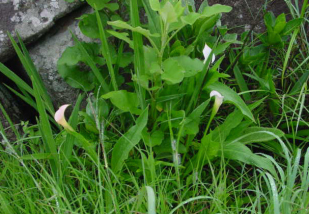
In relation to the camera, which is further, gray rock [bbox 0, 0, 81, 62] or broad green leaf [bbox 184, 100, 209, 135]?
gray rock [bbox 0, 0, 81, 62]

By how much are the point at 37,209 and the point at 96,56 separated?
0.69 meters

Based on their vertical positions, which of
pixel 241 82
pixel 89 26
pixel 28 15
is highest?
pixel 28 15

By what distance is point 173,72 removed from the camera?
1.29 m

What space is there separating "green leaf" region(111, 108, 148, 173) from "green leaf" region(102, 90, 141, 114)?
0.09m

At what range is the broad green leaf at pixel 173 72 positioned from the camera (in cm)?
127

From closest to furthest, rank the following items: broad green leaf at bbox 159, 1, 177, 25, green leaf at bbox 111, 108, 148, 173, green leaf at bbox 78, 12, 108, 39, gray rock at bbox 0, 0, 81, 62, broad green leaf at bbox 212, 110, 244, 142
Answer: broad green leaf at bbox 159, 1, 177, 25 < green leaf at bbox 111, 108, 148, 173 < broad green leaf at bbox 212, 110, 244, 142 < green leaf at bbox 78, 12, 108, 39 < gray rock at bbox 0, 0, 81, 62

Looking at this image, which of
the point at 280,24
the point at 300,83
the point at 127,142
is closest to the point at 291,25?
the point at 280,24

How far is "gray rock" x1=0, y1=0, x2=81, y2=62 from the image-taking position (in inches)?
A: 68.5

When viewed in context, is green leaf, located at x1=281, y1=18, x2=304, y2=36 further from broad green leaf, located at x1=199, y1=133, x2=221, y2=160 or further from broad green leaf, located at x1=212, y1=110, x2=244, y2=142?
broad green leaf, located at x1=199, y1=133, x2=221, y2=160

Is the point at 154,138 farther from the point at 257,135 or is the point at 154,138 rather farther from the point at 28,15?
the point at 28,15

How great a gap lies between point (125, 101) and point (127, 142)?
6.2 inches

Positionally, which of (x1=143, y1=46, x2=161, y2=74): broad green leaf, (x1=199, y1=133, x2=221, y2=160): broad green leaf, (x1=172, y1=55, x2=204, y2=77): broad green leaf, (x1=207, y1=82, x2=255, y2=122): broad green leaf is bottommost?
(x1=199, y1=133, x2=221, y2=160): broad green leaf

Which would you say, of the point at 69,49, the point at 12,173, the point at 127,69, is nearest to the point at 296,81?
the point at 127,69

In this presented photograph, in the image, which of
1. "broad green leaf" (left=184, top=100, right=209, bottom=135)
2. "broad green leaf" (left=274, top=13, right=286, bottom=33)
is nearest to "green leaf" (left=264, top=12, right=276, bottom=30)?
"broad green leaf" (left=274, top=13, right=286, bottom=33)
